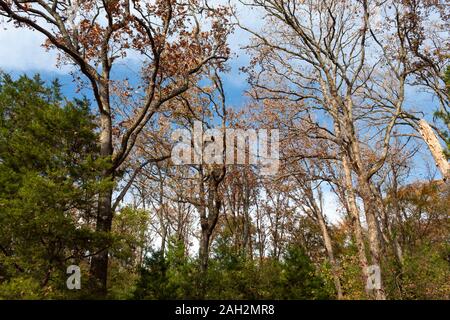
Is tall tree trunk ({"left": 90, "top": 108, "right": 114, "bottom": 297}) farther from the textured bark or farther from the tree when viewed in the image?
the textured bark

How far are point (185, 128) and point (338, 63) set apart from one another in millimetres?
7803

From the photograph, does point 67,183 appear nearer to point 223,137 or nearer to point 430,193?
point 223,137

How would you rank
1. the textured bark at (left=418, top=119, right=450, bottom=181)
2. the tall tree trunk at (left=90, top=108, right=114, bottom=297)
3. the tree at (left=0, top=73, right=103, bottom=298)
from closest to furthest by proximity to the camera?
the tree at (left=0, top=73, right=103, bottom=298), the tall tree trunk at (left=90, top=108, right=114, bottom=297), the textured bark at (left=418, top=119, right=450, bottom=181)

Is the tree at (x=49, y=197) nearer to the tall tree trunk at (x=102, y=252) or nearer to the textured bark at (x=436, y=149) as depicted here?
the tall tree trunk at (x=102, y=252)

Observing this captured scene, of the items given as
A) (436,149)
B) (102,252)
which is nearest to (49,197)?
(102,252)

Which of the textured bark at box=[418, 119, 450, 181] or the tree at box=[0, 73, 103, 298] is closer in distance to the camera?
the tree at box=[0, 73, 103, 298]

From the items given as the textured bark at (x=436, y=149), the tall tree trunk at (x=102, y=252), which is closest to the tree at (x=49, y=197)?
the tall tree trunk at (x=102, y=252)

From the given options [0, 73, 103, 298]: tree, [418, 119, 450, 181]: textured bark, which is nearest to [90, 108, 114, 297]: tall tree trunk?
[0, 73, 103, 298]: tree

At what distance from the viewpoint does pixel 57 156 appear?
9.08 metres

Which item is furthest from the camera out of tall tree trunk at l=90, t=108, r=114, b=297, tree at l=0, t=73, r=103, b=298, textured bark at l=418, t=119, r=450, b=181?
textured bark at l=418, t=119, r=450, b=181

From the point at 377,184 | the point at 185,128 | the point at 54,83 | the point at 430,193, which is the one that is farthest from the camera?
the point at 430,193

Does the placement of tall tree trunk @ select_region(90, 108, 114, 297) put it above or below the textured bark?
below

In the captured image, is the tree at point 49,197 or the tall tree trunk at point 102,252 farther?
the tall tree trunk at point 102,252
